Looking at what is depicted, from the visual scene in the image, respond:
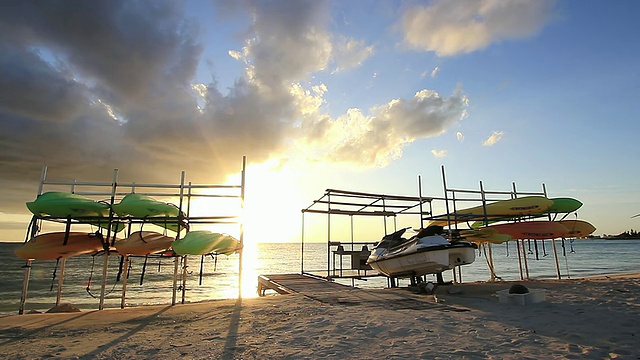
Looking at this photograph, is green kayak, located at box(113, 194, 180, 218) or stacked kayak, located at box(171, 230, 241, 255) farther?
green kayak, located at box(113, 194, 180, 218)

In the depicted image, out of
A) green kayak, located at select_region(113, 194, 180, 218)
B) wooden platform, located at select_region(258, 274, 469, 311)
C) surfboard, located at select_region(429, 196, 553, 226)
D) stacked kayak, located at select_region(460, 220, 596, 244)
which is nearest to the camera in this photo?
wooden platform, located at select_region(258, 274, 469, 311)

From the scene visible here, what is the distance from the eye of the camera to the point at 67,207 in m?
9.05

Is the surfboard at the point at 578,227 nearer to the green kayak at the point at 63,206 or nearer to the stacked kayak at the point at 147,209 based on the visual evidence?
the stacked kayak at the point at 147,209

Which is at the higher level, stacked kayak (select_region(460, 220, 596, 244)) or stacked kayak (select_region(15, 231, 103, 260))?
stacked kayak (select_region(460, 220, 596, 244))

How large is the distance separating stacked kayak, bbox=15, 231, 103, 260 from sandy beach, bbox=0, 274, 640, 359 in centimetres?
167

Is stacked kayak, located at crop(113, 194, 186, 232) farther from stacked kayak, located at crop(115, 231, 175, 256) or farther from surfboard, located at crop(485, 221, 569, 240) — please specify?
surfboard, located at crop(485, 221, 569, 240)

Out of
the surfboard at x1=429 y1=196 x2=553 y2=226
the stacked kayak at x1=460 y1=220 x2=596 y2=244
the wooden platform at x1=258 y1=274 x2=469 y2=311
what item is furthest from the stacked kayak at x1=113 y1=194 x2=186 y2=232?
the stacked kayak at x1=460 y1=220 x2=596 y2=244

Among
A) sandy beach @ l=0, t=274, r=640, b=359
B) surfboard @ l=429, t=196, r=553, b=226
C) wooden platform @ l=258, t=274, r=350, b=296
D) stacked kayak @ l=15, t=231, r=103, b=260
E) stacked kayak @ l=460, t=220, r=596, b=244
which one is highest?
surfboard @ l=429, t=196, r=553, b=226

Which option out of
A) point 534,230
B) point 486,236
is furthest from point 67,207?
point 534,230

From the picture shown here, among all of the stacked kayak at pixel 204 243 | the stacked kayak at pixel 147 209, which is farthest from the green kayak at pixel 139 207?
the stacked kayak at pixel 204 243

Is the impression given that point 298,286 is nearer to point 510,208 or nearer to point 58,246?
point 58,246

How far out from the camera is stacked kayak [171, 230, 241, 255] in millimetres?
9070

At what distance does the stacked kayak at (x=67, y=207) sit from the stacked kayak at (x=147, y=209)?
1.92 feet

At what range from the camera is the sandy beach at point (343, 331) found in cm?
468
